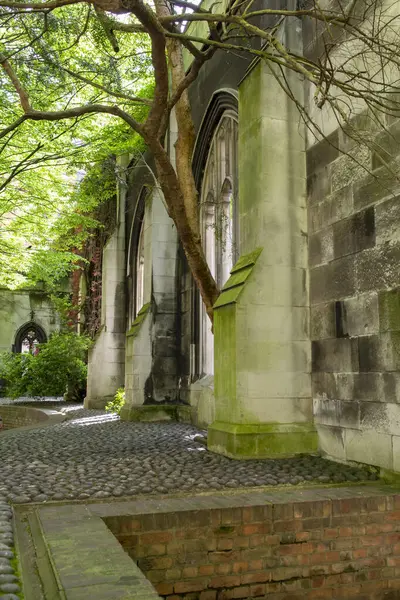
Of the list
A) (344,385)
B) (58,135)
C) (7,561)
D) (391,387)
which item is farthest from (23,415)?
(7,561)

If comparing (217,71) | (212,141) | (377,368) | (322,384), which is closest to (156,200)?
(212,141)

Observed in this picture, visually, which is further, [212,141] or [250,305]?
[212,141]

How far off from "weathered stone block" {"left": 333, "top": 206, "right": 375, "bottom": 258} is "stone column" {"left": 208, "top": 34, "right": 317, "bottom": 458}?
2.11ft

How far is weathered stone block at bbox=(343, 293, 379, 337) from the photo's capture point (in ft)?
17.0

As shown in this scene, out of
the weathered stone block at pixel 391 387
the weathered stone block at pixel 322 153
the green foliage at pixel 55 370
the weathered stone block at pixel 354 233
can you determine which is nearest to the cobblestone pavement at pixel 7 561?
the weathered stone block at pixel 391 387

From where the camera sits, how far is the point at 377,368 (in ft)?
16.7

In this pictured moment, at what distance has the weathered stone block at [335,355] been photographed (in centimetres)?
550

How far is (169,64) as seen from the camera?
354 inches

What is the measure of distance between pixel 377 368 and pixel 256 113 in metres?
3.36

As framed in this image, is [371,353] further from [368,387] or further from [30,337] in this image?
[30,337]

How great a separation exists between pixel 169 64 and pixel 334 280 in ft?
16.8

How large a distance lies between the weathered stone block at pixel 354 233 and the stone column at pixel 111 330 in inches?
392

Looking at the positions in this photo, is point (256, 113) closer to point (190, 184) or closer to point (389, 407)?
point (190, 184)

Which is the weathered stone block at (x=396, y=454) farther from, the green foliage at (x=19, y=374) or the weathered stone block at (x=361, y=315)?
the green foliage at (x=19, y=374)
